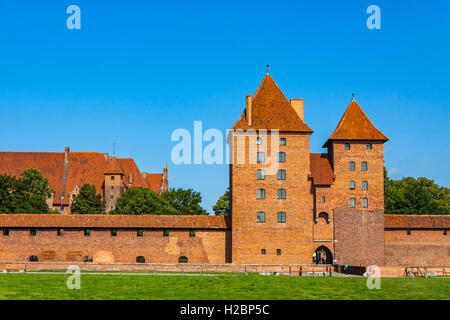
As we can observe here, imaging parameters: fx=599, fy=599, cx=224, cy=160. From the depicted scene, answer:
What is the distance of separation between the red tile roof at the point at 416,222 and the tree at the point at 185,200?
95.3 feet

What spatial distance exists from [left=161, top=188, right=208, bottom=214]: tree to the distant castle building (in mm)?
8471

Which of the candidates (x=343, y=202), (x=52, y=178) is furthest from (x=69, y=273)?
Answer: (x=52, y=178)

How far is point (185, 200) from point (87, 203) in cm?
1184

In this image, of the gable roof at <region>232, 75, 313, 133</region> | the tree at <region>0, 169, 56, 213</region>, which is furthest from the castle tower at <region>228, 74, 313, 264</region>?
the tree at <region>0, 169, 56, 213</region>

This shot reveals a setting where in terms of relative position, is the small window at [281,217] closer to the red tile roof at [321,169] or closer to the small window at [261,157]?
the red tile roof at [321,169]

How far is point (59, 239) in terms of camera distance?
48344 millimetres

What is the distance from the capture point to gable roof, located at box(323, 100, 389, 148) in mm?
50625

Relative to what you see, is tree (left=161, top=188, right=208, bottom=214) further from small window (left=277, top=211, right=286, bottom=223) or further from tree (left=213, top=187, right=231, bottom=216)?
small window (left=277, top=211, right=286, bottom=223)

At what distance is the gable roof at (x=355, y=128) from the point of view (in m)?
50.6

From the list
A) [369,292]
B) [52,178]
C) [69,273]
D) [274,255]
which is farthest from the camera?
[52,178]
